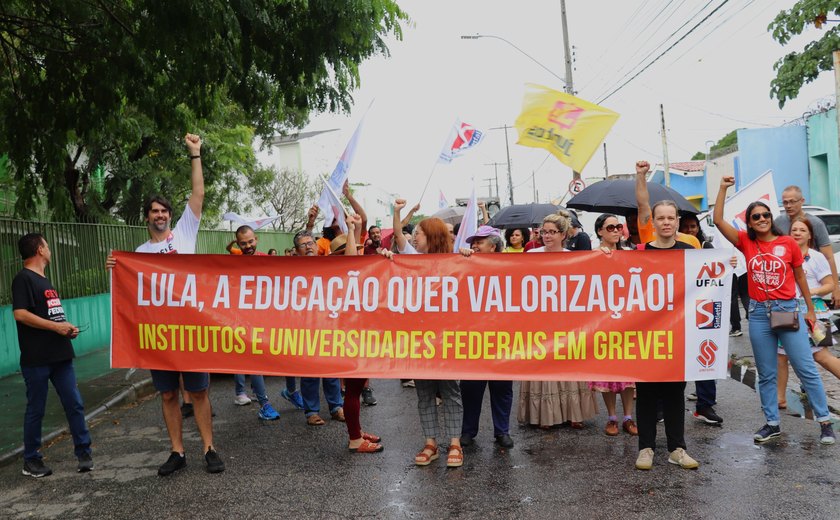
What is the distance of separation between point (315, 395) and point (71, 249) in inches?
270

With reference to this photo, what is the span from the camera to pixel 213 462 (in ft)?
18.1

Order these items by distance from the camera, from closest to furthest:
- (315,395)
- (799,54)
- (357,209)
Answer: (357,209), (315,395), (799,54)

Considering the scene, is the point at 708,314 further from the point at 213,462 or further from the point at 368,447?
the point at 213,462

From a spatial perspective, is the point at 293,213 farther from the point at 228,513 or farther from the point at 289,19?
the point at 228,513

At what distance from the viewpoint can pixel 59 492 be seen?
5215mm

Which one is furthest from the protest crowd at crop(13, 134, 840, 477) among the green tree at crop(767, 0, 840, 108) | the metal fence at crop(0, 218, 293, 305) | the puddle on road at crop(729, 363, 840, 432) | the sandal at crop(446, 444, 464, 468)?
the green tree at crop(767, 0, 840, 108)

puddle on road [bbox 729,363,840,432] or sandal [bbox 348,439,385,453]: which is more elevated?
sandal [bbox 348,439,385,453]

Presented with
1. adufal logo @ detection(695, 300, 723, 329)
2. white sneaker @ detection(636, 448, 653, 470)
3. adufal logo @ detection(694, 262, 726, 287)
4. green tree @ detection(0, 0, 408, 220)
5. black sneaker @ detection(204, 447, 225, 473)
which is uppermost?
green tree @ detection(0, 0, 408, 220)

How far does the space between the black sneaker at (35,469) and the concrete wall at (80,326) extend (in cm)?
505

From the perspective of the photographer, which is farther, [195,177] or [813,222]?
[813,222]

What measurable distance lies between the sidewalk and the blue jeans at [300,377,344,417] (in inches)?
89.3

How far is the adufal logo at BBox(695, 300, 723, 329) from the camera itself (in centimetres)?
540

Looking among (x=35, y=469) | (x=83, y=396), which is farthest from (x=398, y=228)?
(x=83, y=396)

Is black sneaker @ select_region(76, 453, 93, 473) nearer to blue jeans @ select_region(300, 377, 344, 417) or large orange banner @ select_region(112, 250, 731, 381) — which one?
large orange banner @ select_region(112, 250, 731, 381)
